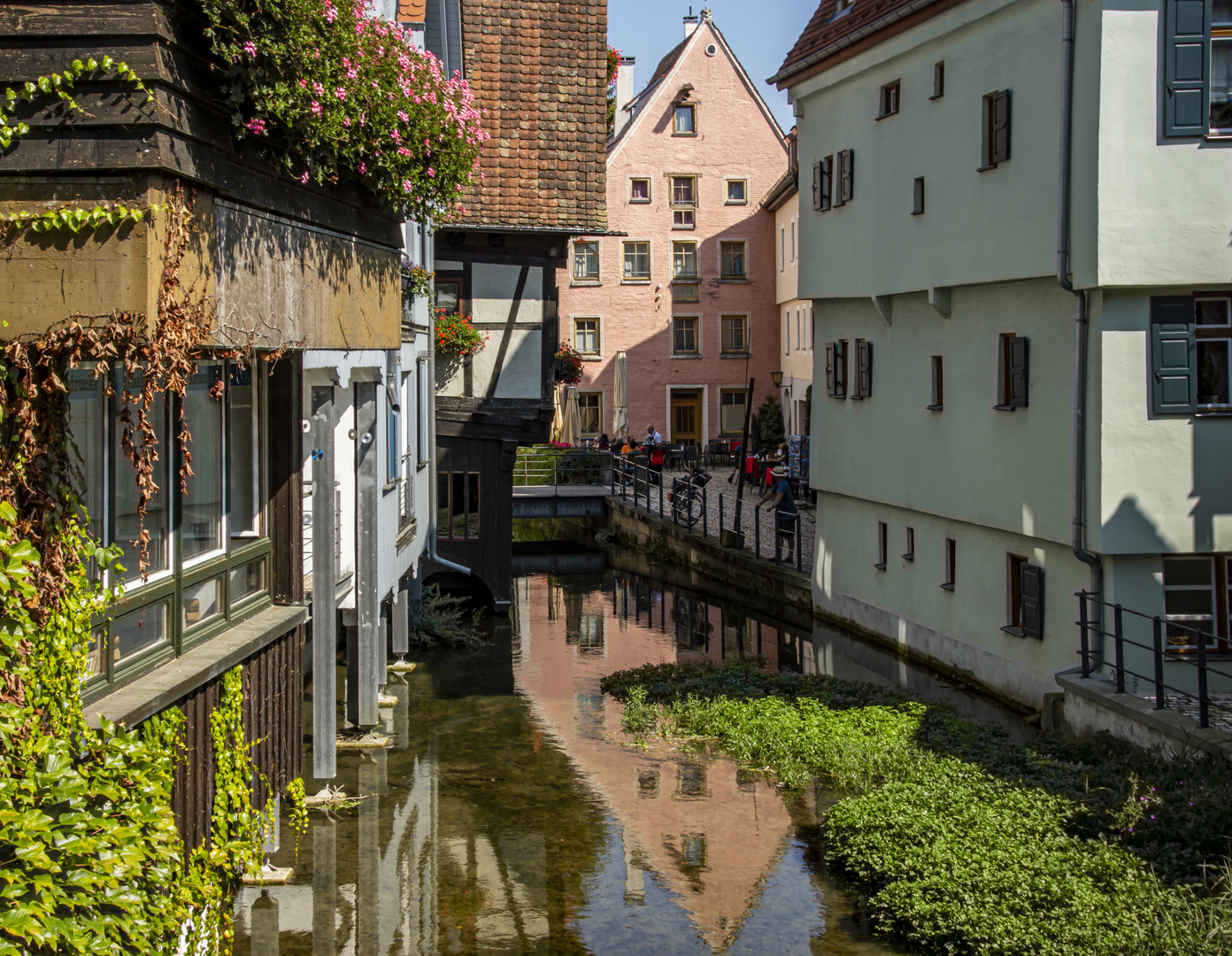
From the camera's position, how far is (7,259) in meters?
4.99

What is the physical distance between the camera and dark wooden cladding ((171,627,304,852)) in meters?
7.12

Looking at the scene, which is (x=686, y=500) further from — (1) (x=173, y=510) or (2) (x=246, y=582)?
(1) (x=173, y=510)

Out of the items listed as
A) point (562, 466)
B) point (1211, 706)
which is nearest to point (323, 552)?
point (1211, 706)

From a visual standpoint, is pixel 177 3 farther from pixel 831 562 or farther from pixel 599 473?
pixel 599 473

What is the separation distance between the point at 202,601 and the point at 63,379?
2695 mm

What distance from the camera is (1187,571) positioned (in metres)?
13.5

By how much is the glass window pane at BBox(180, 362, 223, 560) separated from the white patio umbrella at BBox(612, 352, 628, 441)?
A: 3435 centimetres

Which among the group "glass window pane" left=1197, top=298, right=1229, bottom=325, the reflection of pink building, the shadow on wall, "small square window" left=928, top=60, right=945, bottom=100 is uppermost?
"small square window" left=928, top=60, right=945, bottom=100

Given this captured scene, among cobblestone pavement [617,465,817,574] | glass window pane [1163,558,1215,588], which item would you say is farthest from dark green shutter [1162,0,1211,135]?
cobblestone pavement [617,465,817,574]

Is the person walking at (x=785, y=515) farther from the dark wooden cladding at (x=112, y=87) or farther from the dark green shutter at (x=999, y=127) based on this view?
the dark wooden cladding at (x=112, y=87)

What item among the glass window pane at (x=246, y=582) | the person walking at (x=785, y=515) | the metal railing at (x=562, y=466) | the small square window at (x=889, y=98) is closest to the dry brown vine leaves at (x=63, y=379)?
the glass window pane at (x=246, y=582)

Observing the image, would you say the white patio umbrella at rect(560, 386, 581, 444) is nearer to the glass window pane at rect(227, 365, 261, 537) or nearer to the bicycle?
the bicycle

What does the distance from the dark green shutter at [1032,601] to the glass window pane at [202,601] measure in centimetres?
984

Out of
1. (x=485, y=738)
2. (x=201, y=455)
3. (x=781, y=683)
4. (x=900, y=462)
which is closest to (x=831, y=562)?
(x=900, y=462)
